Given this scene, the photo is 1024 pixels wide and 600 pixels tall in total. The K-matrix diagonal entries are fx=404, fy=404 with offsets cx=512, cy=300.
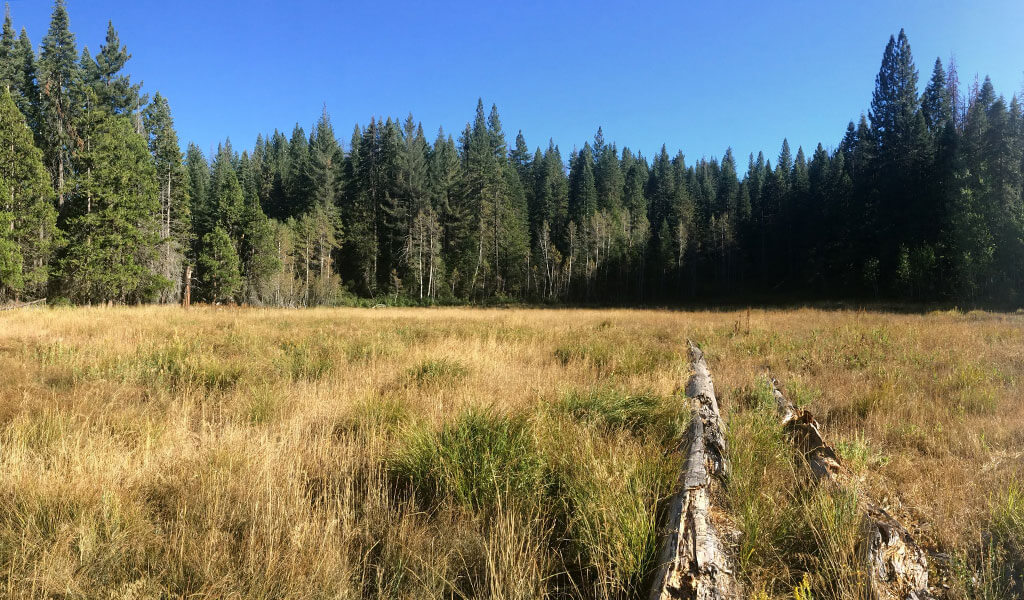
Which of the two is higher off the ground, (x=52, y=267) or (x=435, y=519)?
(x=52, y=267)

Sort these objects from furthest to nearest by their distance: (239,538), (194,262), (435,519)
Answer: (194,262)
(435,519)
(239,538)

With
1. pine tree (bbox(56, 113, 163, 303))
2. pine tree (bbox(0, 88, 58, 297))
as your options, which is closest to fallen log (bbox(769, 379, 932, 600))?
pine tree (bbox(0, 88, 58, 297))

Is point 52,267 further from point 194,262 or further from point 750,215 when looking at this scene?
point 750,215

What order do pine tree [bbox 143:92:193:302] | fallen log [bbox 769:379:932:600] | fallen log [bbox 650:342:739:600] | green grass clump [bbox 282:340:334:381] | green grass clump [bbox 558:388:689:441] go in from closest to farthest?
fallen log [bbox 650:342:739:600] < fallen log [bbox 769:379:932:600] < green grass clump [bbox 558:388:689:441] < green grass clump [bbox 282:340:334:381] < pine tree [bbox 143:92:193:302]

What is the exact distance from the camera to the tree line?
23.7m

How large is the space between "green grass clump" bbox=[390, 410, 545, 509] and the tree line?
20.9m

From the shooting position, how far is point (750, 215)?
2530 inches

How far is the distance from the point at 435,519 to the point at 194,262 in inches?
1780

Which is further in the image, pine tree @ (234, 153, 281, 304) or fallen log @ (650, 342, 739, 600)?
pine tree @ (234, 153, 281, 304)

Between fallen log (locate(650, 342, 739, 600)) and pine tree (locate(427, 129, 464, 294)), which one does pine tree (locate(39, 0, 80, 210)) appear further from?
fallen log (locate(650, 342, 739, 600))

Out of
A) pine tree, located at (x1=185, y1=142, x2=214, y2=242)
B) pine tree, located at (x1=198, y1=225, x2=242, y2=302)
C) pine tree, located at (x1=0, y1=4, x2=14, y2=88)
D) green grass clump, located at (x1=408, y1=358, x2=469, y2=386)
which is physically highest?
pine tree, located at (x1=0, y1=4, x2=14, y2=88)

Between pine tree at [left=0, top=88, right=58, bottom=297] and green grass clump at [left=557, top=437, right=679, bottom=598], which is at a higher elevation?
pine tree at [left=0, top=88, right=58, bottom=297]

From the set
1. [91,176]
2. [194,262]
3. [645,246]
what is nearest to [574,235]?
[645,246]

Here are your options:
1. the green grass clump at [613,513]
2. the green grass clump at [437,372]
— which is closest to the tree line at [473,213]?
the green grass clump at [437,372]
